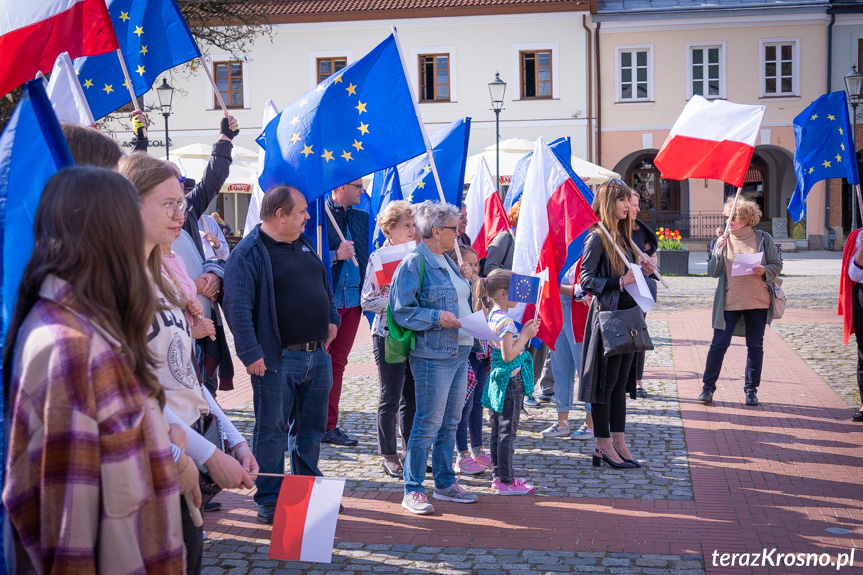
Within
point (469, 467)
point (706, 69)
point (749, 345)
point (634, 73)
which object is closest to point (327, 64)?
point (634, 73)

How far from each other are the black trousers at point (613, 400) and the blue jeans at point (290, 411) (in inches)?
83.8

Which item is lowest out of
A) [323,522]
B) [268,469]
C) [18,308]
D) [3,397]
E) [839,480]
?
[839,480]


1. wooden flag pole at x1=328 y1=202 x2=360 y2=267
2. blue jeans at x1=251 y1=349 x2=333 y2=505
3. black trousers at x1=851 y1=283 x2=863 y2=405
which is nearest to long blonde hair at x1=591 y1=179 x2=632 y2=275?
wooden flag pole at x1=328 y1=202 x2=360 y2=267

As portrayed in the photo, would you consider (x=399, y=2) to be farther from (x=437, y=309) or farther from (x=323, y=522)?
(x=323, y=522)

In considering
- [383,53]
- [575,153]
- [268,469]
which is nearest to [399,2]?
[575,153]

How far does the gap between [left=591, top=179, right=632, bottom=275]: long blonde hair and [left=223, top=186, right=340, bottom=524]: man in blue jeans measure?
2.24m

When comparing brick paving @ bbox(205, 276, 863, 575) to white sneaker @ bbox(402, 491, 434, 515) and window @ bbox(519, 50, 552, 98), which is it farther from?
window @ bbox(519, 50, 552, 98)

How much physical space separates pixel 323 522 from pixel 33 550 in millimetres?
1276

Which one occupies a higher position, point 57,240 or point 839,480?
point 57,240

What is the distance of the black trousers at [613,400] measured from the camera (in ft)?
20.1

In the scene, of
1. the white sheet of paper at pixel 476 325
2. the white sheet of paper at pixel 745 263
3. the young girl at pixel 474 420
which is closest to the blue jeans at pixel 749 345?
the white sheet of paper at pixel 745 263

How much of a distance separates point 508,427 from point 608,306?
4.19ft

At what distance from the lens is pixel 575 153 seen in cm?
3194

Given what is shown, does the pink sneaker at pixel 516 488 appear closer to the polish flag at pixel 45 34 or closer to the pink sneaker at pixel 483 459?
the pink sneaker at pixel 483 459
